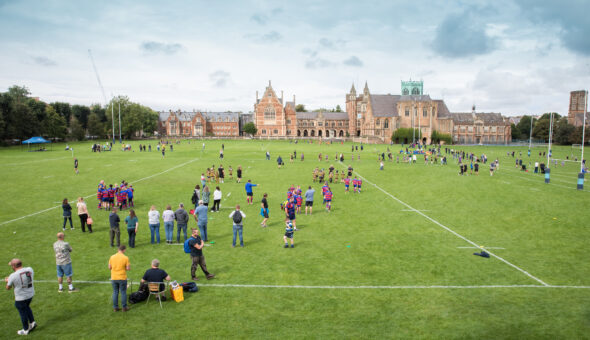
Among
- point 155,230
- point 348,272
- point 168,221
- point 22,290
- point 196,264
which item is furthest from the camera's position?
point 155,230

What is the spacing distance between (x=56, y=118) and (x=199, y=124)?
2309 inches

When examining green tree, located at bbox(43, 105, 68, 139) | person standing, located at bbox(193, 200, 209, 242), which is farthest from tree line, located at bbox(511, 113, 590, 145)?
green tree, located at bbox(43, 105, 68, 139)

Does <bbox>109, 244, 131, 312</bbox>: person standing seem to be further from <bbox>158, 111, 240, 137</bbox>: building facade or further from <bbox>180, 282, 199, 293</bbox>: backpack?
<bbox>158, 111, 240, 137</bbox>: building facade

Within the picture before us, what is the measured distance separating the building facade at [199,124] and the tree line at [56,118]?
1423 centimetres

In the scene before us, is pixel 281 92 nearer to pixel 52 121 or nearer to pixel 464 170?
pixel 52 121

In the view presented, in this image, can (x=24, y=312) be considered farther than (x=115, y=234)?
No

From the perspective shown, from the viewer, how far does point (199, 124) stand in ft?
454

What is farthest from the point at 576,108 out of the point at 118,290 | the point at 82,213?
the point at 118,290

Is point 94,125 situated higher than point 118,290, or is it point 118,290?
point 94,125

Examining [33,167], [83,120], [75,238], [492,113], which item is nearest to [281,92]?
[83,120]

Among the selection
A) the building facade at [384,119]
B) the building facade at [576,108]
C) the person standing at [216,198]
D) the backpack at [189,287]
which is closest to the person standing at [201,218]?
the backpack at [189,287]

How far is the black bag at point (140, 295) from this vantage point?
9.60m

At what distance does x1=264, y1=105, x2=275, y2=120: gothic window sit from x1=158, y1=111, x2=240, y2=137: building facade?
69.4 ft

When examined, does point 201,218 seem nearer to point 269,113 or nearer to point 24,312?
point 24,312
